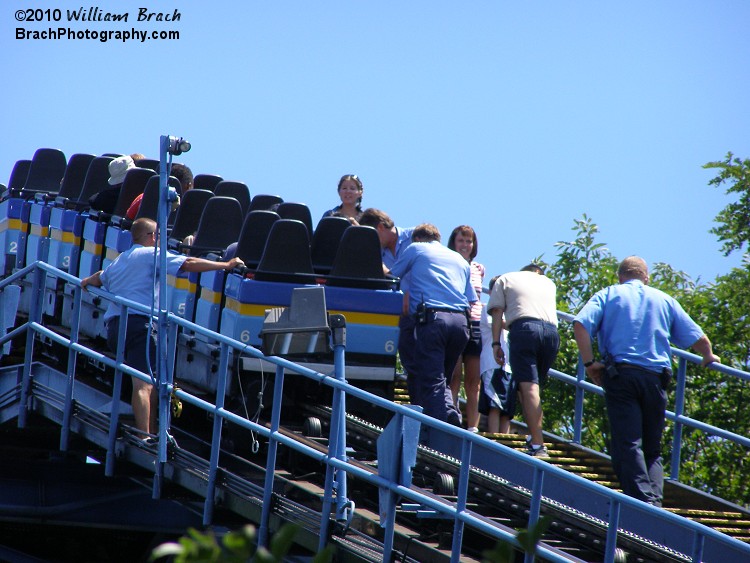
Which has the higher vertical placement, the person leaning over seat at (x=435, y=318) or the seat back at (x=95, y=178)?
the seat back at (x=95, y=178)

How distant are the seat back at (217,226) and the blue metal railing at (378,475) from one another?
50.0 inches

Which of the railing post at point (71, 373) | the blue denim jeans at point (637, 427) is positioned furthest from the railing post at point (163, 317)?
the blue denim jeans at point (637, 427)

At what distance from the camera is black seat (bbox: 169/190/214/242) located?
10398 mm

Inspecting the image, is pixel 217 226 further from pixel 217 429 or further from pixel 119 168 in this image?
pixel 217 429

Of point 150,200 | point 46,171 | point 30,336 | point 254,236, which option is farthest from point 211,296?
point 46,171

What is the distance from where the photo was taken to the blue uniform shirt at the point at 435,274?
8.78 metres

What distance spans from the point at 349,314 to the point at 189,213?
84.6 inches

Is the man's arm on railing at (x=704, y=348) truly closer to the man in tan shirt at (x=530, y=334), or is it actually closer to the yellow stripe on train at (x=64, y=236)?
the man in tan shirt at (x=530, y=334)

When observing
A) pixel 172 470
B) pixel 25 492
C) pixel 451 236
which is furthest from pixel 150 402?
pixel 451 236

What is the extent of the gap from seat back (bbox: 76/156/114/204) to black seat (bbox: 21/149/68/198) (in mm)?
1165

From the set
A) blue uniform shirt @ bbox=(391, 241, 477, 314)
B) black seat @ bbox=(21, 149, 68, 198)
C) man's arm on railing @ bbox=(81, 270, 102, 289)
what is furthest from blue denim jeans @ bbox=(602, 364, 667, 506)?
black seat @ bbox=(21, 149, 68, 198)

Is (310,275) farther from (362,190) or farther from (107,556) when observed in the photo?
(107,556)

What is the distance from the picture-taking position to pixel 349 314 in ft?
29.4

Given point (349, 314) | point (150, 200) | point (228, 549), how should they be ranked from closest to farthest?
point (228, 549), point (349, 314), point (150, 200)
